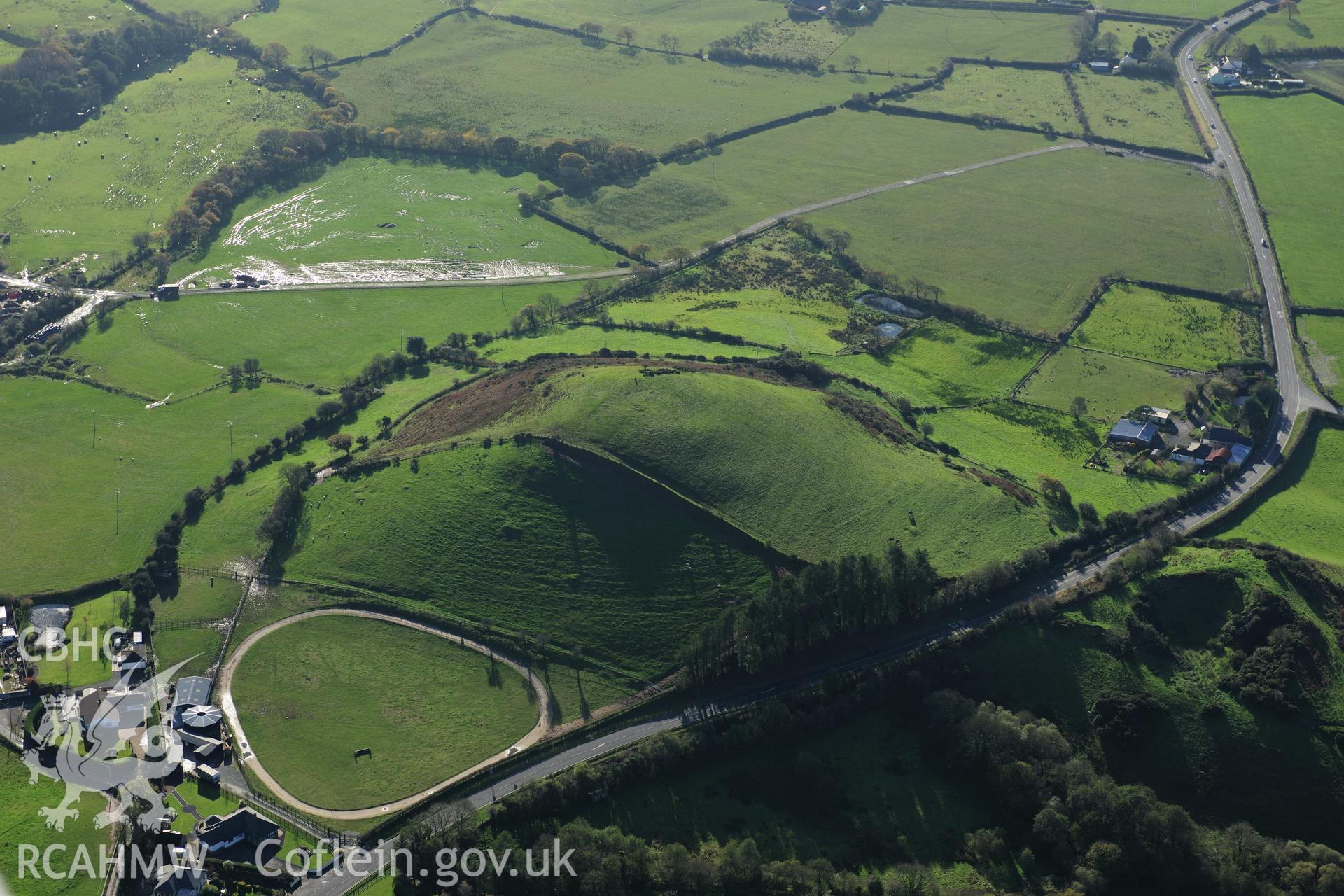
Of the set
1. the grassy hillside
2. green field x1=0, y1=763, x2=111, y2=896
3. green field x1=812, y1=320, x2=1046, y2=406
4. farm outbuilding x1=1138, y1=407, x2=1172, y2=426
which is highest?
farm outbuilding x1=1138, y1=407, x2=1172, y2=426

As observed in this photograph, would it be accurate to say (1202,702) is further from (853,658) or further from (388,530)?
(388,530)

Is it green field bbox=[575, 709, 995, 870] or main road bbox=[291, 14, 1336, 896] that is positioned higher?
main road bbox=[291, 14, 1336, 896]

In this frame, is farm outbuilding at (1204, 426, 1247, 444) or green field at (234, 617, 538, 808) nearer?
green field at (234, 617, 538, 808)

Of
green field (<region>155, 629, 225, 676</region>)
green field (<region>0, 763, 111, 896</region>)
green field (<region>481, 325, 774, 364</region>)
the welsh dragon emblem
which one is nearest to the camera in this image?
green field (<region>0, 763, 111, 896</region>)

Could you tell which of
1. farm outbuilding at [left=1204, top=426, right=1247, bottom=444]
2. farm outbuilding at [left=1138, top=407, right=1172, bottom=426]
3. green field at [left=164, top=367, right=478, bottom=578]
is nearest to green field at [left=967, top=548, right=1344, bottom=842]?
farm outbuilding at [left=1204, top=426, right=1247, bottom=444]

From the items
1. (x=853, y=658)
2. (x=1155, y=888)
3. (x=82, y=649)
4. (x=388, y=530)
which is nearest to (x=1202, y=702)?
(x=1155, y=888)

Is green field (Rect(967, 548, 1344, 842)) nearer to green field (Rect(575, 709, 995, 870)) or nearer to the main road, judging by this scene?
the main road

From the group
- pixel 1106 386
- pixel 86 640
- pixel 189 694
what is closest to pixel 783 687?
pixel 189 694

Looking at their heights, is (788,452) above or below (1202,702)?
above
